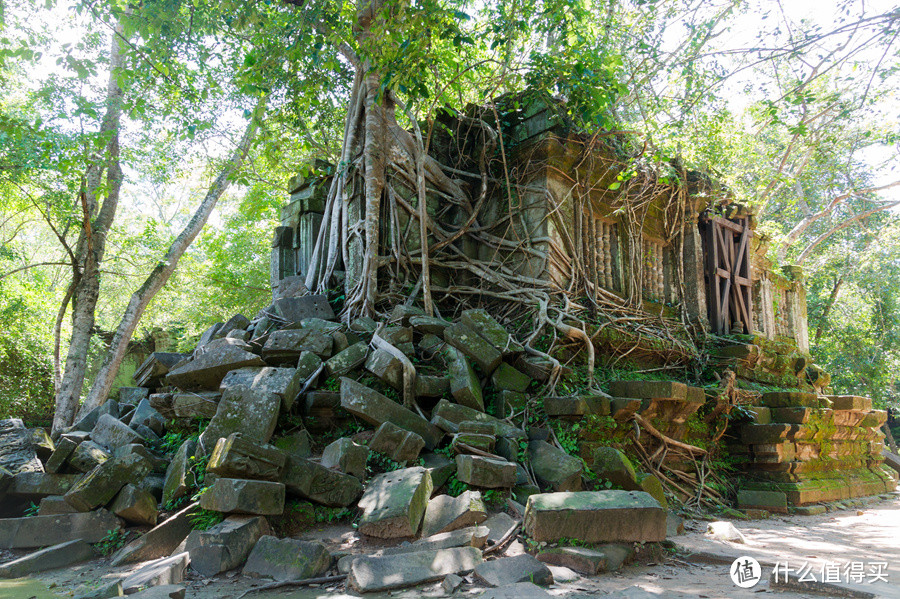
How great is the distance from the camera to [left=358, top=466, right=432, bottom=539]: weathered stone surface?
3.38 m

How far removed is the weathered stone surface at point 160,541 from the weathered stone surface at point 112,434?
1.16m

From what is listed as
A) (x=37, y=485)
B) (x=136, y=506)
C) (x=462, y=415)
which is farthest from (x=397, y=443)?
(x=37, y=485)

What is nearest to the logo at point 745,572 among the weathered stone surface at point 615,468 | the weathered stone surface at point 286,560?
the weathered stone surface at point 615,468

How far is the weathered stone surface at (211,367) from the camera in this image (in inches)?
186

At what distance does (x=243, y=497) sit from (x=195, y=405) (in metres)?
1.60

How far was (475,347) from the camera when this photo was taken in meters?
5.10

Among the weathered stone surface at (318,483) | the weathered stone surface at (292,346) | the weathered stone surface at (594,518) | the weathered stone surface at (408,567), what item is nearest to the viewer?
the weathered stone surface at (408,567)

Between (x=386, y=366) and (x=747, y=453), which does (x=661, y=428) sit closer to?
(x=747, y=453)

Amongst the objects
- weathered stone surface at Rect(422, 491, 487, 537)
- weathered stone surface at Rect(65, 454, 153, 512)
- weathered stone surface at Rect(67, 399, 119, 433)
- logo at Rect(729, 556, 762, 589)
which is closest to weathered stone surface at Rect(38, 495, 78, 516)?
weathered stone surface at Rect(65, 454, 153, 512)

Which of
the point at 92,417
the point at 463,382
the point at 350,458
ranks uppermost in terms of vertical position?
the point at 463,382

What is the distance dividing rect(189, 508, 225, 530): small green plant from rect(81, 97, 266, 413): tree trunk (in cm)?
539

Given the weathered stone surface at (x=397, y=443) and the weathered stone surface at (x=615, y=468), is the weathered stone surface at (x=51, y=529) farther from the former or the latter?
the weathered stone surface at (x=615, y=468)

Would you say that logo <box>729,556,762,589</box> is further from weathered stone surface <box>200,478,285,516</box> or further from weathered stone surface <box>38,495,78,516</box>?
weathered stone surface <box>38,495,78,516</box>

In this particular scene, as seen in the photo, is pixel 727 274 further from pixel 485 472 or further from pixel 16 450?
pixel 16 450
